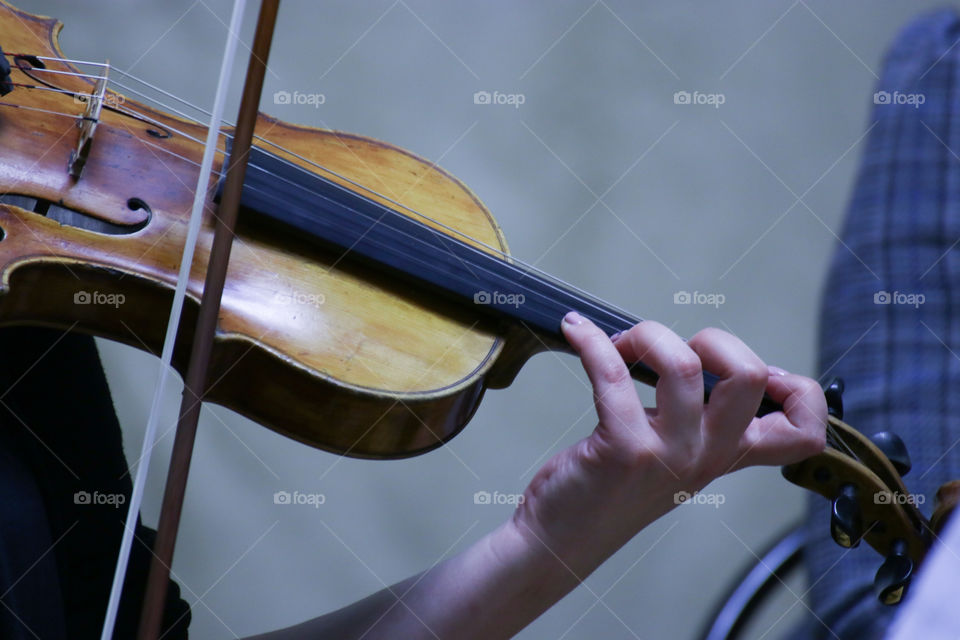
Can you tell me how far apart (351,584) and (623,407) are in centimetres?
113

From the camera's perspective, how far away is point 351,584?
1608mm

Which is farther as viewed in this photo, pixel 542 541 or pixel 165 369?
pixel 542 541

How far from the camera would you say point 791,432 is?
65 cm

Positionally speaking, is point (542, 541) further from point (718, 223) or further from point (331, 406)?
point (718, 223)

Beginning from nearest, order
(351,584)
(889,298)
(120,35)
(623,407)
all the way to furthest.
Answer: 1. (623,407)
2. (889,298)
3. (351,584)
4. (120,35)

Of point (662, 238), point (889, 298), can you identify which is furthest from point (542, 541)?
point (662, 238)
